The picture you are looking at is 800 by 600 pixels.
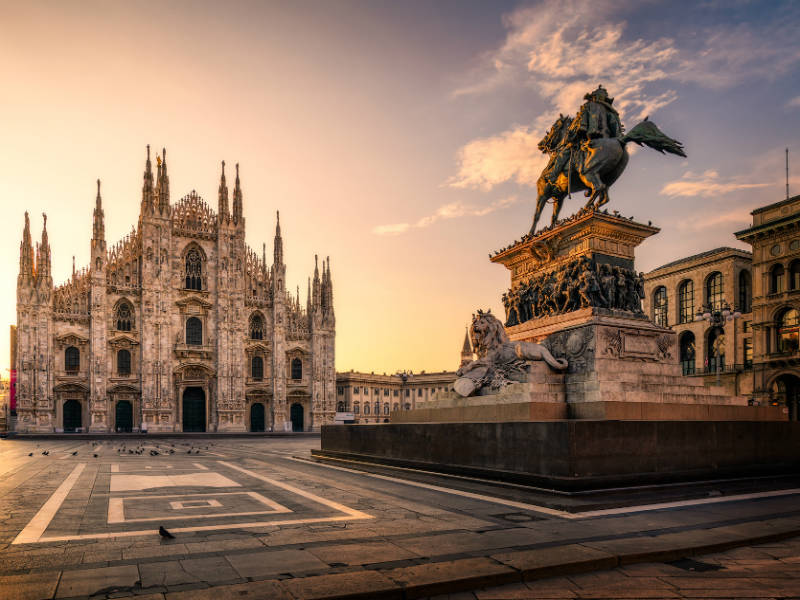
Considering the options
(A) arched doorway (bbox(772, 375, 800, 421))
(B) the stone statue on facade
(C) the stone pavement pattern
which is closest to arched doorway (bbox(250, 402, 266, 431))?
(A) arched doorway (bbox(772, 375, 800, 421))

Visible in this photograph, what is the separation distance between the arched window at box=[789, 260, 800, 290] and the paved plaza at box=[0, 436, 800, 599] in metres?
34.7

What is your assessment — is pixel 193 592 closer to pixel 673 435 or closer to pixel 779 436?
pixel 673 435

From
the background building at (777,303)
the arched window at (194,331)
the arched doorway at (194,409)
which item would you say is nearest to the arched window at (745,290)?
the background building at (777,303)

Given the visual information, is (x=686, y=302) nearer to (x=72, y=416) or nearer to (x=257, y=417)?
(x=257, y=417)

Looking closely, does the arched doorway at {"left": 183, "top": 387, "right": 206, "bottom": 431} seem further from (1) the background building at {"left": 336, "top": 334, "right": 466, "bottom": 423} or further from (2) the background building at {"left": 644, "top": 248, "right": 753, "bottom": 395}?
(2) the background building at {"left": 644, "top": 248, "right": 753, "bottom": 395}

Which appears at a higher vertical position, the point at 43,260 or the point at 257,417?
the point at 43,260

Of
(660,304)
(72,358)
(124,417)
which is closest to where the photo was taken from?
(72,358)

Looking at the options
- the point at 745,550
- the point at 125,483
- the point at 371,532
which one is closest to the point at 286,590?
the point at 371,532

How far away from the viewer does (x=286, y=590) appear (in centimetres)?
458

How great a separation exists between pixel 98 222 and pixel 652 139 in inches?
1906

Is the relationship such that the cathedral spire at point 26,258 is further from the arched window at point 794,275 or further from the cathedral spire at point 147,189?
the arched window at point 794,275

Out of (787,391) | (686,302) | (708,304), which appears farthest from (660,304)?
(787,391)

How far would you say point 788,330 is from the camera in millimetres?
39688

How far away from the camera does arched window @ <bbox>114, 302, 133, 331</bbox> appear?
5134 cm
